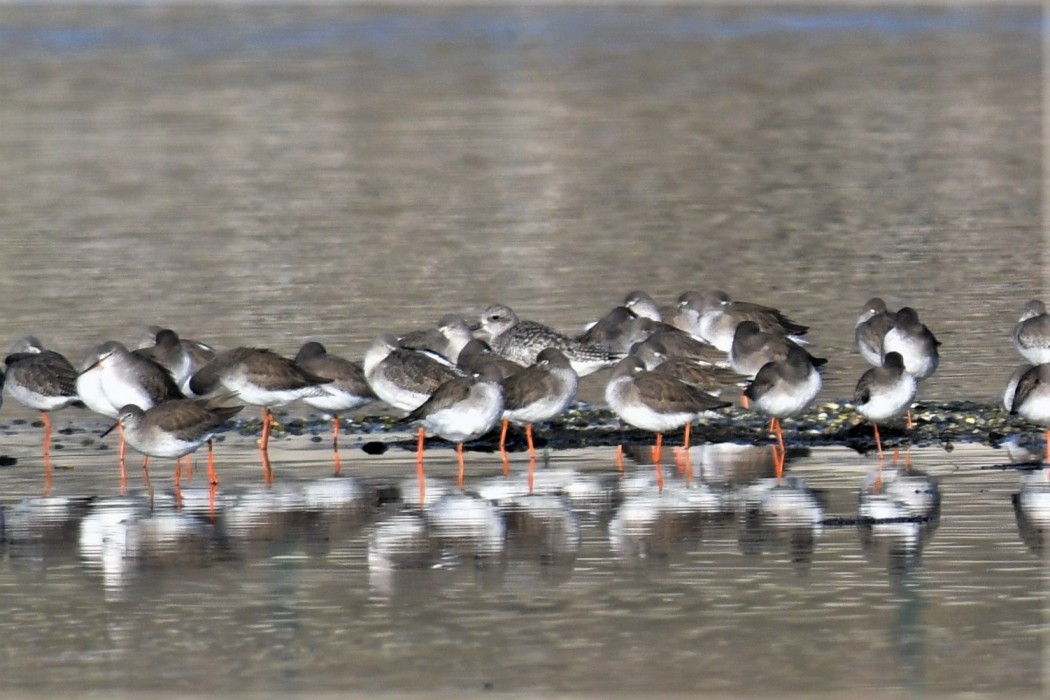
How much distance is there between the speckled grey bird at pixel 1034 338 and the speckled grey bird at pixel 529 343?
3.73 meters

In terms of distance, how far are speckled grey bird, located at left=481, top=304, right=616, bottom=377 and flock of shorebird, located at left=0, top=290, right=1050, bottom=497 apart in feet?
0.06

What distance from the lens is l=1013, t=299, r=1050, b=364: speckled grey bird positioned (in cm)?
1925

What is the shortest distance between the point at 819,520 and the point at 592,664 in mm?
3659

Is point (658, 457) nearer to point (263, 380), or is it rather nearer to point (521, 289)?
point (263, 380)

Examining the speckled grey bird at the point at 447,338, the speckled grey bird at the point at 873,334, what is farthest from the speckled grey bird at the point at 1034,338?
the speckled grey bird at the point at 447,338

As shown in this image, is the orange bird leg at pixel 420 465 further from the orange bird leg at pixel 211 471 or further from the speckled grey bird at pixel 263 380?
the orange bird leg at pixel 211 471

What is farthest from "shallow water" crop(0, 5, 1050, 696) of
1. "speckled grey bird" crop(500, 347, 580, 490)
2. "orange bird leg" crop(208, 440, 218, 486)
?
"speckled grey bird" crop(500, 347, 580, 490)

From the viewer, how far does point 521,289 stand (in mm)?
26672

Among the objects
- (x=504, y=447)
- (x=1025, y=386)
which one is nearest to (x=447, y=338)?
(x=504, y=447)

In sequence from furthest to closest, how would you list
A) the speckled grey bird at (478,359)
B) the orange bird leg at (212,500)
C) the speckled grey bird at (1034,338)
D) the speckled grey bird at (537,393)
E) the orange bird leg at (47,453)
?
the speckled grey bird at (1034,338) → the speckled grey bird at (478,359) → the speckled grey bird at (537,393) → the orange bird leg at (47,453) → the orange bird leg at (212,500)

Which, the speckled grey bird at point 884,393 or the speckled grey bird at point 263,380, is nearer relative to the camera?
the speckled grey bird at point 884,393

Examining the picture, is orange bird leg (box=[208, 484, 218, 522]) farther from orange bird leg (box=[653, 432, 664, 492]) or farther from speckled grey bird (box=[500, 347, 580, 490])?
orange bird leg (box=[653, 432, 664, 492])

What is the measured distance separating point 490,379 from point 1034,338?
550 cm

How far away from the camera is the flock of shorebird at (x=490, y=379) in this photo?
1675 cm
